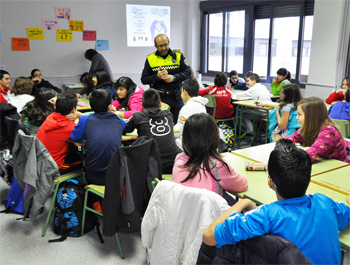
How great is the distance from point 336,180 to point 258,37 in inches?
219

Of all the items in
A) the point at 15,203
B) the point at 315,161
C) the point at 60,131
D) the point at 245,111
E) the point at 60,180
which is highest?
the point at 60,131

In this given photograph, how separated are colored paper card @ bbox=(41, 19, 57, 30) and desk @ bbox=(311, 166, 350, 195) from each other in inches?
237

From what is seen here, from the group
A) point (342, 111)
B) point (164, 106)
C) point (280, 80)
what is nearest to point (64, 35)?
point (164, 106)

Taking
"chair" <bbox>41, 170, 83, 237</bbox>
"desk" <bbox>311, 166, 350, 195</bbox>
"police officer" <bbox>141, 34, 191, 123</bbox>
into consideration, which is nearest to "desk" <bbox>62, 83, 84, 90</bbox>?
"police officer" <bbox>141, 34, 191, 123</bbox>

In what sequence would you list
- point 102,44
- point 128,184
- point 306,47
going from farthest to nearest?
point 102,44 < point 306,47 < point 128,184

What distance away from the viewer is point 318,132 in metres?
2.24

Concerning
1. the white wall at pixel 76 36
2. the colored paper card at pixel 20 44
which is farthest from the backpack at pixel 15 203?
the colored paper card at pixel 20 44

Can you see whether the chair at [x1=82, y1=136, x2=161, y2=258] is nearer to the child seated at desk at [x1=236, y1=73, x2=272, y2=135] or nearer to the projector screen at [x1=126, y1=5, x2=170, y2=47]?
the child seated at desk at [x1=236, y1=73, x2=272, y2=135]

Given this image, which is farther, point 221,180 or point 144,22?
point 144,22

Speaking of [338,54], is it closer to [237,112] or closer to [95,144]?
[237,112]

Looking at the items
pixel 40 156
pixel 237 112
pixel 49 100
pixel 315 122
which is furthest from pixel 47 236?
pixel 237 112

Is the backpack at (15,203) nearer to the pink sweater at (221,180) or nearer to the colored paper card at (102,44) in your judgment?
the pink sweater at (221,180)

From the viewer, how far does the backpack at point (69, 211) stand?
2555 mm

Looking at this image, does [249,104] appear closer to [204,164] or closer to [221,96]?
[221,96]
